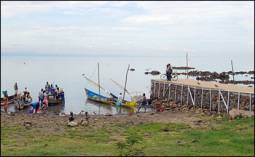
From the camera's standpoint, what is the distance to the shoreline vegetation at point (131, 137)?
57.6 feet

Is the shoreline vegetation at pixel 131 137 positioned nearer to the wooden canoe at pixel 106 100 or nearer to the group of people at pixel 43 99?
the group of people at pixel 43 99

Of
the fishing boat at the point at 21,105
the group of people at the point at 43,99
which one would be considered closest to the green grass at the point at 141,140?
the group of people at the point at 43,99

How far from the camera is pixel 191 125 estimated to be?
84.6ft

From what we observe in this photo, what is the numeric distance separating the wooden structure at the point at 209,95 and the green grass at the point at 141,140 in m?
4.66

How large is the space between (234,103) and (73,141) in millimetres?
13823

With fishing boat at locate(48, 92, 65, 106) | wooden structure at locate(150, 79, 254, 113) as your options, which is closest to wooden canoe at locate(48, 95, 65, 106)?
fishing boat at locate(48, 92, 65, 106)

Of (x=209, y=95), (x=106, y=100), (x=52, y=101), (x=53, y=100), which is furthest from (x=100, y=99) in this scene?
(x=209, y=95)

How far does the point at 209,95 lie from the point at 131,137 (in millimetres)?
16508

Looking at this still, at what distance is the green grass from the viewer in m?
17.5

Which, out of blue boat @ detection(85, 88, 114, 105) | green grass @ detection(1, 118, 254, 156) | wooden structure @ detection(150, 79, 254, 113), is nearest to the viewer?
green grass @ detection(1, 118, 254, 156)

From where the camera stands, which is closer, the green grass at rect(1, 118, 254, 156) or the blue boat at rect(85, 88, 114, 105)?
the green grass at rect(1, 118, 254, 156)

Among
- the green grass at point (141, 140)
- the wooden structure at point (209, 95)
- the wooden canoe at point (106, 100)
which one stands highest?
the wooden structure at point (209, 95)

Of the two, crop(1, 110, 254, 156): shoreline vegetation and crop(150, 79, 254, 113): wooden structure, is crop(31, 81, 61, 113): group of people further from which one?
crop(150, 79, 254, 113): wooden structure

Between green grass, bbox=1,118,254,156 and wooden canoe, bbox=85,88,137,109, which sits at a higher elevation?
wooden canoe, bbox=85,88,137,109
